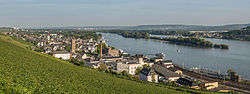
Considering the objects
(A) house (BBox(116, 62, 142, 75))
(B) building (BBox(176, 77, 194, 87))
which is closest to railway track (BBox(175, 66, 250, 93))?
(B) building (BBox(176, 77, 194, 87))

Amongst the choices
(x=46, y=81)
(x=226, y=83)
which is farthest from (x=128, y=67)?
(x=46, y=81)

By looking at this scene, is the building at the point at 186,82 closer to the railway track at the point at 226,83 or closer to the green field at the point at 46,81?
the railway track at the point at 226,83

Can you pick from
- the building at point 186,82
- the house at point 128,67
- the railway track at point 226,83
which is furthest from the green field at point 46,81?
the house at point 128,67

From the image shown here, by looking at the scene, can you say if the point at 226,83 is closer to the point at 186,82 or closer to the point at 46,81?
the point at 186,82

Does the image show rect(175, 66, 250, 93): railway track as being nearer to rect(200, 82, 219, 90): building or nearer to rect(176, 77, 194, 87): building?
rect(200, 82, 219, 90): building

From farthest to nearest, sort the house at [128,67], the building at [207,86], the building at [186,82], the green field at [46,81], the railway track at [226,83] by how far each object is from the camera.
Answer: the house at [128,67]
the railway track at [226,83]
the building at [186,82]
the building at [207,86]
the green field at [46,81]

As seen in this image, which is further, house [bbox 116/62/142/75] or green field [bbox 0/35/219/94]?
house [bbox 116/62/142/75]

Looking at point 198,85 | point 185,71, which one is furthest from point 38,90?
point 185,71

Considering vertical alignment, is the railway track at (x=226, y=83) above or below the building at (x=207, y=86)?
below

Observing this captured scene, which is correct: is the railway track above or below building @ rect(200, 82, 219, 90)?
below

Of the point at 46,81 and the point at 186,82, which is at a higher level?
the point at 46,81

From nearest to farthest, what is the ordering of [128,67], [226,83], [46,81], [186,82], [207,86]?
1. [46,81]
2. [207,86]
3. [186,82]
4. [226,83]
5. [128,67]
